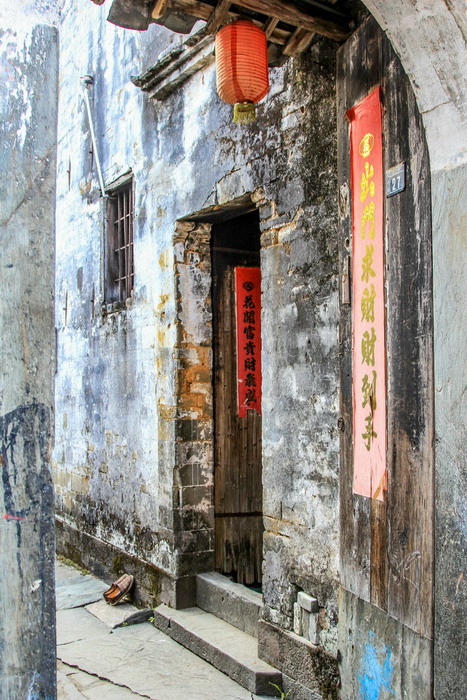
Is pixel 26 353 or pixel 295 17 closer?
pixel 26 353

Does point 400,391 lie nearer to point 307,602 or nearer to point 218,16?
point 307,602

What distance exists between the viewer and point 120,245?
7.50m

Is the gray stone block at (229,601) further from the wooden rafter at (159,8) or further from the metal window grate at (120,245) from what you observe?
the wooden rafter at (159,8)

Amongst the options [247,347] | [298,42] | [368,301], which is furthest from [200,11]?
[247,347]

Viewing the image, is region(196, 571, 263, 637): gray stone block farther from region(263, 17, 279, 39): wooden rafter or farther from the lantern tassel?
region(263, 17, 279, 39): wooden rafter

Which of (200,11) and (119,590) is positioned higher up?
(200,11)

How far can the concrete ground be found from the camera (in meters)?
4.55

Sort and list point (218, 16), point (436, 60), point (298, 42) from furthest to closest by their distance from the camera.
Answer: point (298, 42) → point (218, 16) → point (436, 60)

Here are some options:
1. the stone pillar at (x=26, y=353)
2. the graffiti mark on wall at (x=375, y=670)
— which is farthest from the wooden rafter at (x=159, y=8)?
the graffiti mark on wall at (x=375, y=670)

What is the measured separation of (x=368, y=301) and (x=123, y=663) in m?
3.45

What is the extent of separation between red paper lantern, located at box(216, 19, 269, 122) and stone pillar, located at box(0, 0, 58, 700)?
149 centimetres

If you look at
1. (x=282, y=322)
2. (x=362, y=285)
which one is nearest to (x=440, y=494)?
(x=362, y=285)

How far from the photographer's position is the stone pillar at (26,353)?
7.61 feet

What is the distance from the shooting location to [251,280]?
6.02 meters
